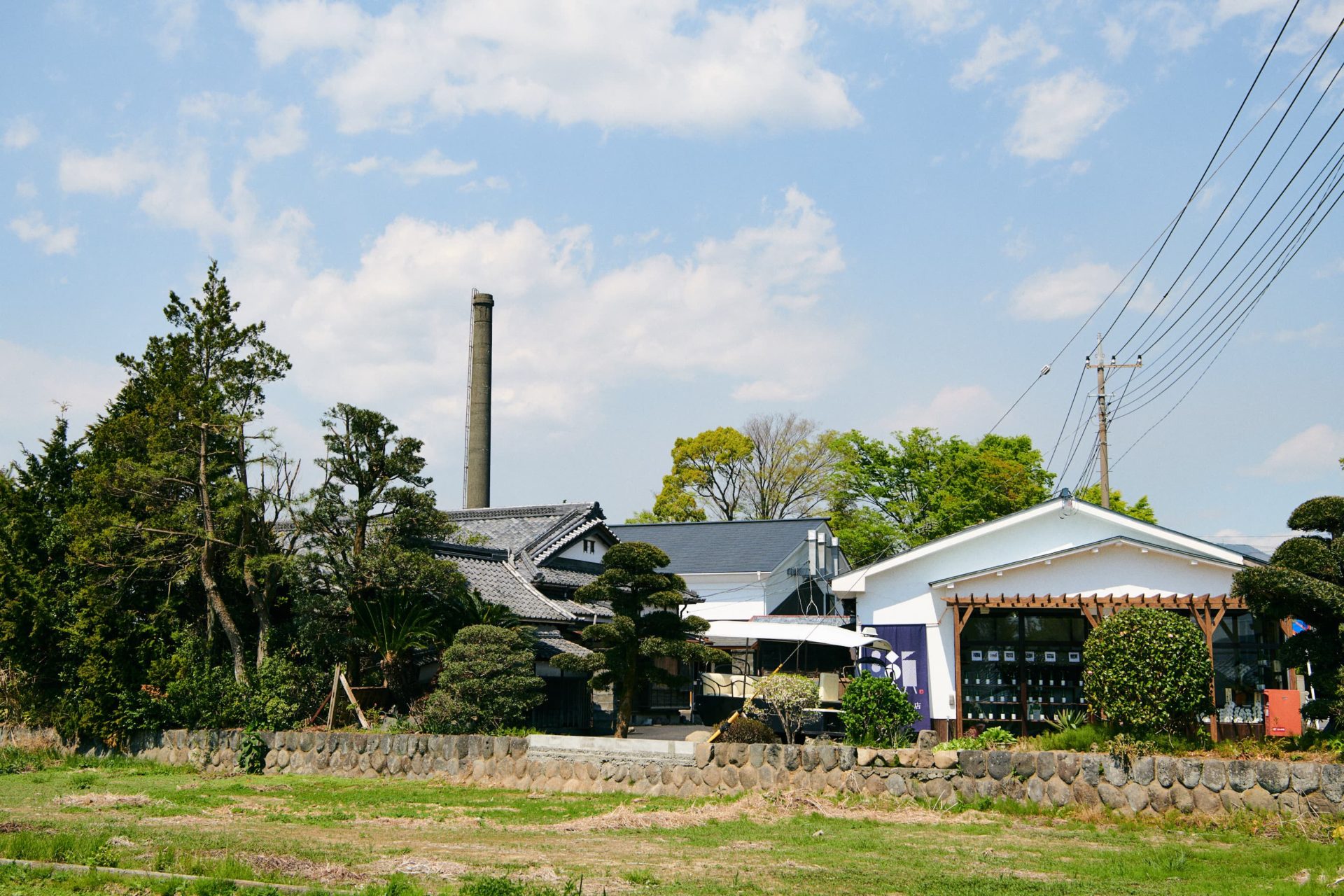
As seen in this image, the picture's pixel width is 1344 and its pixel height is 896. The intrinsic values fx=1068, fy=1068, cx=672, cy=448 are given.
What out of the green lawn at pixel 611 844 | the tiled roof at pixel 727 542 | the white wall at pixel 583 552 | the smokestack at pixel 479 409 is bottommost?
the green lawn at pixel 611 844

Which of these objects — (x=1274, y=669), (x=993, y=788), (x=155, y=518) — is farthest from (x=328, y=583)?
(x=1274, y=669)

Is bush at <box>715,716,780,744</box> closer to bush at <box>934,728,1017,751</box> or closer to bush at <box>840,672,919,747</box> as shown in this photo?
bush at <box>840,672,919,747</box>

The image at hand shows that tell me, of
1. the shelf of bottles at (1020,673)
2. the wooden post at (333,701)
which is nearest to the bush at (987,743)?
the shelf of bottles at (1020,673)

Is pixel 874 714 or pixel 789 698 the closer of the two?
pixel 874 714

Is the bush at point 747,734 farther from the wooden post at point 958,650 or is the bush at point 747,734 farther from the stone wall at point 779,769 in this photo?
the wooden post at point 958,650

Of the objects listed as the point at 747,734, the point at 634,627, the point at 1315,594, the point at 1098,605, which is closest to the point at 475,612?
the point at 634,627

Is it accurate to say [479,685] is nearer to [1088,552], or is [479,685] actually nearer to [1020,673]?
[1020,673]

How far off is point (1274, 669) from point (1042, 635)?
3943 millimetres

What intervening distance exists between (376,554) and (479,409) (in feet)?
65.1

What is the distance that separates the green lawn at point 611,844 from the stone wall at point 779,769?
380 millimetres

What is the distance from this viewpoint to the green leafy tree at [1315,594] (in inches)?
520

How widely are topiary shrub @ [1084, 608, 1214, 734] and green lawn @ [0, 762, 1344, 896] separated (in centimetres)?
155

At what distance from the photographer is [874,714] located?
15.8m

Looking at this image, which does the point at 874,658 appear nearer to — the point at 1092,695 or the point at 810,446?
the point at 1092,695
